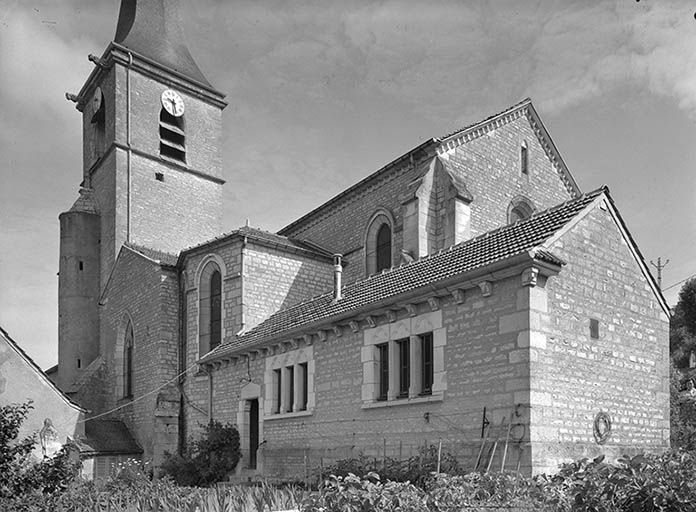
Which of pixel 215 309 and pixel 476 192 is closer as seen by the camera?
pixel 476 192

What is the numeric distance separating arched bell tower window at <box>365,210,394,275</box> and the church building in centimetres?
8

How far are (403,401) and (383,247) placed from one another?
34.0 feet

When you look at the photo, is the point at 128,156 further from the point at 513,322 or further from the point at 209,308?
the point at 513,322

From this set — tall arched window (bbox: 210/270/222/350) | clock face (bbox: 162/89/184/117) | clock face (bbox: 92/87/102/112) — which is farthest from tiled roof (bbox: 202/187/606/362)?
clock face (bbox: 92/87/102/112)

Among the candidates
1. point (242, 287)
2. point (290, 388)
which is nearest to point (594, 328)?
point (290, 388)

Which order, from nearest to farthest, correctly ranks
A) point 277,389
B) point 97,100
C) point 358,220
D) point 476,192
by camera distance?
point 277,389, point 476,192, point 358,220, point 97,100

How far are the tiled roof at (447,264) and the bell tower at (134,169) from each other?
15.4 m

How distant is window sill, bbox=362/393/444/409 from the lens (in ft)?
42.2

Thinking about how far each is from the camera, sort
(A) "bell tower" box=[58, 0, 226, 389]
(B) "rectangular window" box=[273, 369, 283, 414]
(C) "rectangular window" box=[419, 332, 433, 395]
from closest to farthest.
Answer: (C) "rectangular window" box=[419, 332, 433, 395], (B) "rectangular window" box=[273, 369, 283, 414], (A) "bell tower" box=[58, 0, 226, 389]

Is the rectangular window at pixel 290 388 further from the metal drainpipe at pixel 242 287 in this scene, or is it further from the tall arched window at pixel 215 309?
the tall arched window at pixel 215 309

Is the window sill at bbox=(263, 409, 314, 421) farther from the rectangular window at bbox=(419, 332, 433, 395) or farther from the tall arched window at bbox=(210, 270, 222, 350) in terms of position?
the tall arched window at bbox=(210, 270, 222, 350)

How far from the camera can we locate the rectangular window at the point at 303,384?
55.3 feet

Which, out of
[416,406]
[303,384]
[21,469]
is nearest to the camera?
[21,469]

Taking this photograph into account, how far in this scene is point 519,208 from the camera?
2331 cm
